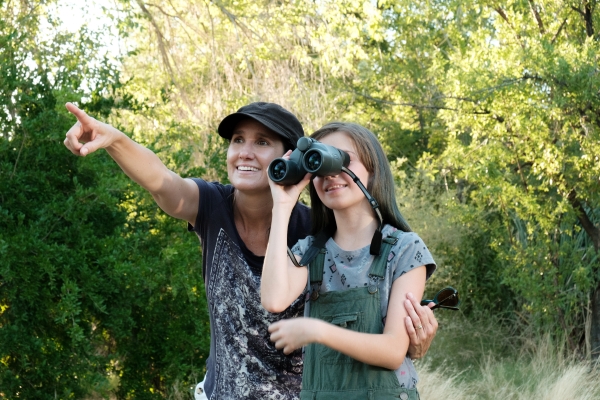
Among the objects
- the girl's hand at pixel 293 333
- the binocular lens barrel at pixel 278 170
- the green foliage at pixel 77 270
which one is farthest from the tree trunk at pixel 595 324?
the girl's hand at pixel 293 333

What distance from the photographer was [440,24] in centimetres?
1388

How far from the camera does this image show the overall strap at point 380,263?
7.77ft

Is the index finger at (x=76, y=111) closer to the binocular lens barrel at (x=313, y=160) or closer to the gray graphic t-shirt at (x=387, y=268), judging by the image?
the binocular lens barrel at (x=313, y=160)

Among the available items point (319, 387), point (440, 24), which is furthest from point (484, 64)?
point (440, 24)

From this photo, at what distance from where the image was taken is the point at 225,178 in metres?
6.24

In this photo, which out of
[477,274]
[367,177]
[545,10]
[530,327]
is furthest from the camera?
[477,274]

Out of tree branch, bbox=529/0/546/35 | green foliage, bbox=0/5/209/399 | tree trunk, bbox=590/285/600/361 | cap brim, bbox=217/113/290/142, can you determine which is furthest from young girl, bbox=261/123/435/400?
tree trunk, bbox=590/285/600/361

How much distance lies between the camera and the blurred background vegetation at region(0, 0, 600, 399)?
4945mm

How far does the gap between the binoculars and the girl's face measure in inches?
1.9

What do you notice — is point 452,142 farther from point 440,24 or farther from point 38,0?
point 440,24

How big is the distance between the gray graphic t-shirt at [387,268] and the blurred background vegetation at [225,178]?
250cm

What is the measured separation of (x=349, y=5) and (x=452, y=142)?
3230mm

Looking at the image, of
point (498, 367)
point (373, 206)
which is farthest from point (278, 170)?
point (498, 367)

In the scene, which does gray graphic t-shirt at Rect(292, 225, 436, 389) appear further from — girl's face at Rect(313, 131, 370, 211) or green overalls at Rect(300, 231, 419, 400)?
girl's face at Rect(313, 131, 370, 211)
